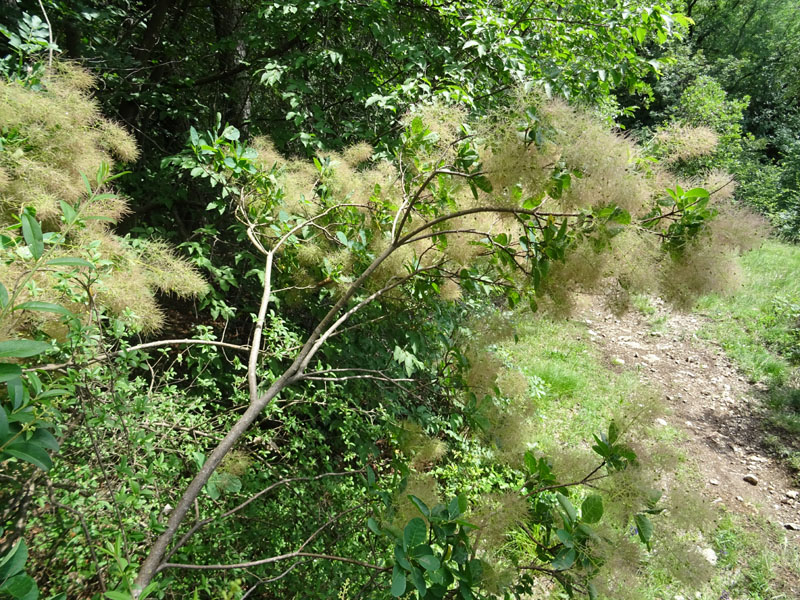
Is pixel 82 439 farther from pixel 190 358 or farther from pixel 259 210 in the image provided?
pixel 259 210

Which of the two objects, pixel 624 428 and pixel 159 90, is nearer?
pixel 624 428

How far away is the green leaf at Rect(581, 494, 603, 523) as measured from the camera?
103cm

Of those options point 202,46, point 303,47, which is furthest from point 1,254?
point 202,46

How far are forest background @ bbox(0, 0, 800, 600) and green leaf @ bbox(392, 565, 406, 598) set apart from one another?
1.0 inches

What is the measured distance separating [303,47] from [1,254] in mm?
2743

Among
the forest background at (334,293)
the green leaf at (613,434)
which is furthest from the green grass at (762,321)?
the green leaf at (613,434)

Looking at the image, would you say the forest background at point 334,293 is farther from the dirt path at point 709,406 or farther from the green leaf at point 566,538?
the dirt path at point 709,406

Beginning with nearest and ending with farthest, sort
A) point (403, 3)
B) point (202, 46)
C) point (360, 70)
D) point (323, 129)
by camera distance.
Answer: point (323, 129), point (360, 70), point (403, 3), point (202, 46)

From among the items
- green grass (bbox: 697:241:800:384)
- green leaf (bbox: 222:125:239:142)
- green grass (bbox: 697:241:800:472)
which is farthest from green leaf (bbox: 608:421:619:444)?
green grass (bbox: 697:241:800:384)

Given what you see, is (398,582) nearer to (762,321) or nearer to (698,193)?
(698,193)

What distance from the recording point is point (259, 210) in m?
1.94

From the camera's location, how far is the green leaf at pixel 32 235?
66cm

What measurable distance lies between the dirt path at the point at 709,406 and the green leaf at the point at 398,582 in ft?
7.67

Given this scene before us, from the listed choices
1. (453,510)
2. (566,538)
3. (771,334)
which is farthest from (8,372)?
(771,334)
